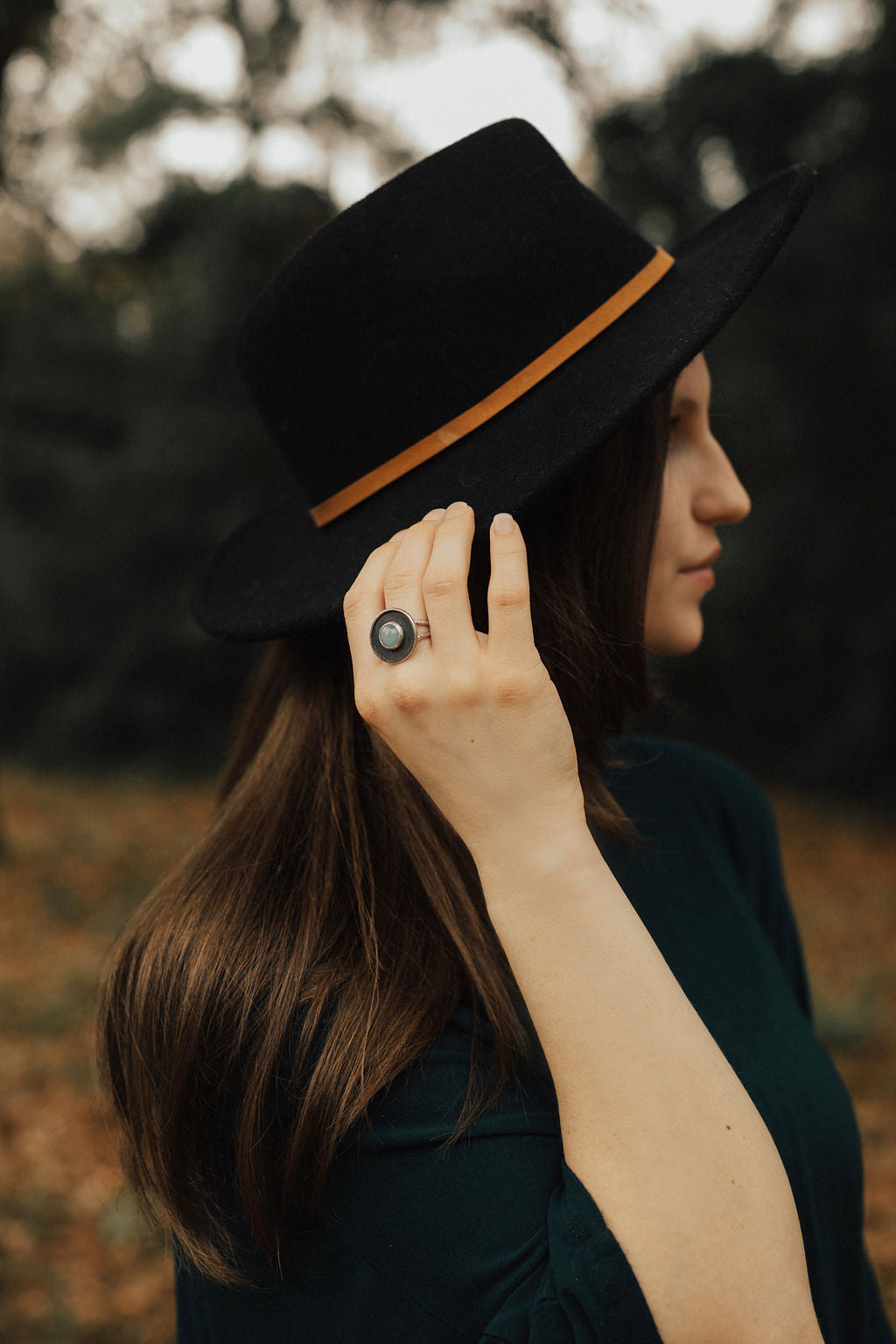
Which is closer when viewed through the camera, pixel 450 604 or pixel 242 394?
pixel 450 604

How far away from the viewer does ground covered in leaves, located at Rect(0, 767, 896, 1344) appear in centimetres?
351

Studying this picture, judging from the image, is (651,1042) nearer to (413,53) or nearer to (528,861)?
(528,861)

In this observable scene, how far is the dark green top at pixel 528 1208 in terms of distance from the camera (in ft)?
3.44

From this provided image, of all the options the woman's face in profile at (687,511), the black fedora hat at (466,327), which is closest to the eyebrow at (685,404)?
the woman's face in profile at (687,511)

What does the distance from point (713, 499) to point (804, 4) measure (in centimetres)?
783

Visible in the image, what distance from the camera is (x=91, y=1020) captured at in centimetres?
240

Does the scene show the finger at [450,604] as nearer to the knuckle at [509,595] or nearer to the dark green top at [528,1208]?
the knuckle at [509,595]

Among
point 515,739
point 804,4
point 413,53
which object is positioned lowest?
point 515,739

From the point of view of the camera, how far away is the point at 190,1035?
1186mm

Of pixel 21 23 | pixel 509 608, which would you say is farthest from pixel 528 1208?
pixel 21 23

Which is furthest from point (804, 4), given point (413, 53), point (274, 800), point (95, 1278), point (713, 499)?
point (95, 1278)

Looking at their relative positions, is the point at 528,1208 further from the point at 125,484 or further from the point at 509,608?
the point at 125,484

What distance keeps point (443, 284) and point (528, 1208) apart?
1.15m

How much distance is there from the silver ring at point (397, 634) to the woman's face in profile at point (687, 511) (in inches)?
21.0
